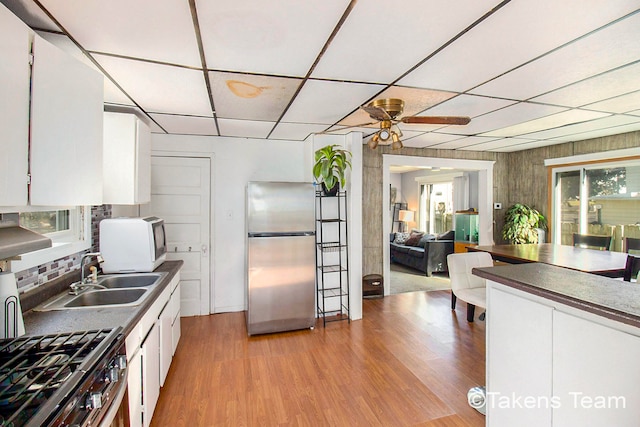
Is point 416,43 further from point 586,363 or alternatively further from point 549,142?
point 549,142

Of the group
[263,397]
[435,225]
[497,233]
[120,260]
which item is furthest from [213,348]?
[435,225]

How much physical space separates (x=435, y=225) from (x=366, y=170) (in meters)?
4.71

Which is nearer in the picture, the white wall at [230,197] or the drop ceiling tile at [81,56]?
the drop ceiling tile at [81,56]

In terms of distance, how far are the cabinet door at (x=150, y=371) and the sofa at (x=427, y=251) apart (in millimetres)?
5185

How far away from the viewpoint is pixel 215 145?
402 centimetres

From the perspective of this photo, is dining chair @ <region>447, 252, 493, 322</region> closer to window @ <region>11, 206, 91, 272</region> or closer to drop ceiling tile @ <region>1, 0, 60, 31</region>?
window @ <region>11, 206, 91, 272</region>

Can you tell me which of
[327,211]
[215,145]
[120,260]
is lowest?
[120,260]

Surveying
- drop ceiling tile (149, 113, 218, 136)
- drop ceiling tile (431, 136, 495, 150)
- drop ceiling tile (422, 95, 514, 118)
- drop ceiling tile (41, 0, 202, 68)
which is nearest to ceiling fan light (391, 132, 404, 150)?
drop ceiling tile (422, 95, 514, 118)

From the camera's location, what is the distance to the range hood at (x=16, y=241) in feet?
3.73

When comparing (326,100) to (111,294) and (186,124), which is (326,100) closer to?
(186,124)

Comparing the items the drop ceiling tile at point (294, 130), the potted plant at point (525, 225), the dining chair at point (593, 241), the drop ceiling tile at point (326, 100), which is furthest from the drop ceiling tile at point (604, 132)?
the drop ceiling tile at point (326, 100)

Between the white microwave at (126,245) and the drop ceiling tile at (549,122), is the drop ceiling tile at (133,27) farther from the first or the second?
the drop ceiling tile at (549,122)

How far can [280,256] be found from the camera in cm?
347

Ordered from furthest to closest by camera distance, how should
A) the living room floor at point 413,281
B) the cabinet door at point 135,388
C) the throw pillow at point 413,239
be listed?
the throw pillow at point 413,239, the living room floor at point 413,281, the cabinet door at point 135,388
